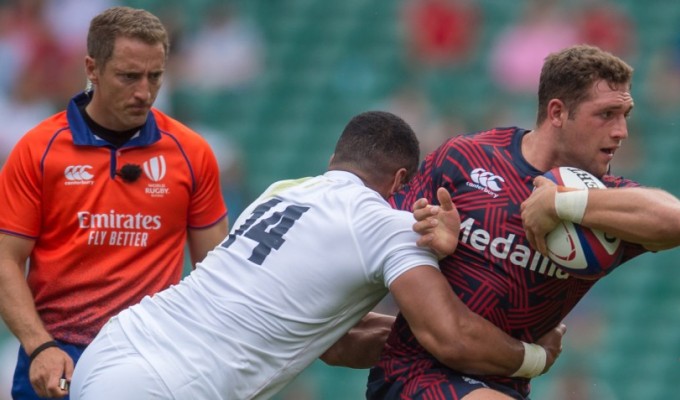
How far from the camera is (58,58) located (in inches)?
465

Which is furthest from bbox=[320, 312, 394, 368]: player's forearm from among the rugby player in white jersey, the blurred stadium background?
the blurred stadium background

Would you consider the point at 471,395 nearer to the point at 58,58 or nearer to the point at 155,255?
the point at 155,255

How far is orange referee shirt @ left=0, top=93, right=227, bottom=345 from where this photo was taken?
573 cm

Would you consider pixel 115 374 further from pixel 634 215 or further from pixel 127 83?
pixel 634 215

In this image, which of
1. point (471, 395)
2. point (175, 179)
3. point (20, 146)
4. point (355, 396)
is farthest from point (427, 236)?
point (355, 396)

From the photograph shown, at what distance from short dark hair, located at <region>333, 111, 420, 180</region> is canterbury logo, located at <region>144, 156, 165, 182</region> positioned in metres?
1.02

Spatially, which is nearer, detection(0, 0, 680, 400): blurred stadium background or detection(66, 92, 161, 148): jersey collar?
detection(66, 92, 161, 148): jersey collar

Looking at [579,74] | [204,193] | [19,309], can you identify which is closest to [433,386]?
[579,74]

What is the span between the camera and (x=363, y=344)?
564 centimetres

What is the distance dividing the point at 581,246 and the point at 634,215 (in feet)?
0.79

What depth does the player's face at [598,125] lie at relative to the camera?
5082mm

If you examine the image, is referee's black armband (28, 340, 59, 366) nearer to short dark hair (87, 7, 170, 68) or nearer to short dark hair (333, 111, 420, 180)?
short dark hair (87, 7, 170, 68)

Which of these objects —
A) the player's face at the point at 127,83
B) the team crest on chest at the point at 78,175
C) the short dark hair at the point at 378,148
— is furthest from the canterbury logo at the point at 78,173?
the short dark hair at the point at 378,148

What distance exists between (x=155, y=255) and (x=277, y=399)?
16.9ft
